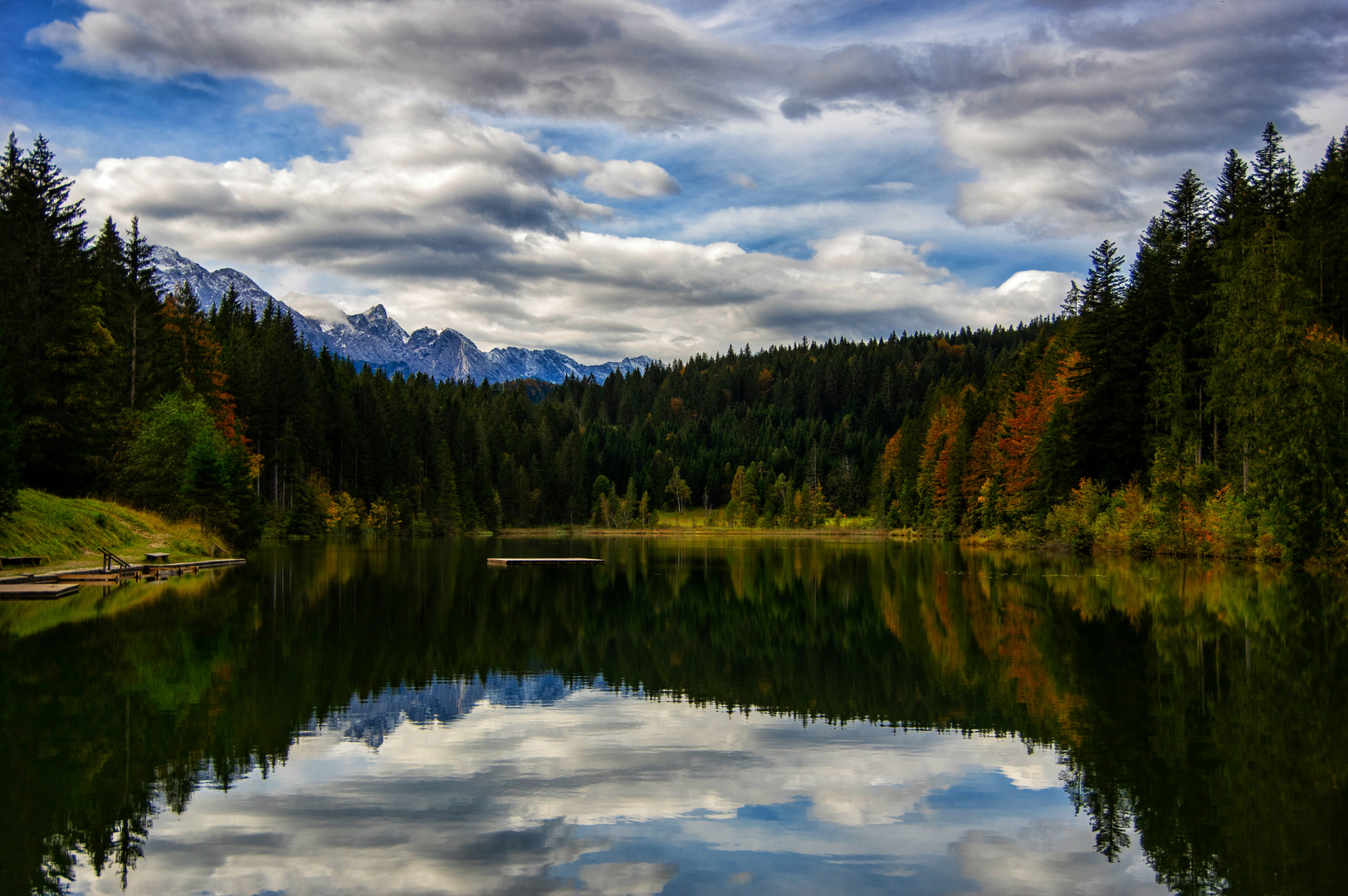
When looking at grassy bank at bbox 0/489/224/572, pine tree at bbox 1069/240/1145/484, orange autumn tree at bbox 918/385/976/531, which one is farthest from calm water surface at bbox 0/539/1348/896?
orange autumn tree at bbox 918/385/976/531

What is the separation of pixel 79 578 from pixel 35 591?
557 cm

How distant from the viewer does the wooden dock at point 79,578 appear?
3086cm

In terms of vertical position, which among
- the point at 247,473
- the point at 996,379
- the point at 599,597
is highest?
the point at 996,379

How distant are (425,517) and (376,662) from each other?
4166 inches

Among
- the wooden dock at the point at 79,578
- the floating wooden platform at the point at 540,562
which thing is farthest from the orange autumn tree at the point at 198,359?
the floating wooden platform at the point at 540,562

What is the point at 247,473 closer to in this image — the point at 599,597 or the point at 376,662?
the point at 599,597

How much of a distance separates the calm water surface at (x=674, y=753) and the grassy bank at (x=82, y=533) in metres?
14.0

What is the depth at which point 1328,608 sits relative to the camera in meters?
27.4

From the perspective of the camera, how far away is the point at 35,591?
101 ft

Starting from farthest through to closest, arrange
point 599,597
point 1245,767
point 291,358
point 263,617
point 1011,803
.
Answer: point 291,358 < point 599,597 < point 263,617 < point 1245,767 < point 1011,803

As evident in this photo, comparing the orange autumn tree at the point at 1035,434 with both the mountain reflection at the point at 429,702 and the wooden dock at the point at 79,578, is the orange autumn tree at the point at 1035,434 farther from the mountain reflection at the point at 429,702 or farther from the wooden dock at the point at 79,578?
the mountain reflection at the point at 429,702

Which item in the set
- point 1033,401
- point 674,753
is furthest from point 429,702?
point 1033,401

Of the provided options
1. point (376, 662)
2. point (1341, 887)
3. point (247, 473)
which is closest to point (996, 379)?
point (247, 473)

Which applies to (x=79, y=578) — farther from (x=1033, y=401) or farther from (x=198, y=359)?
(x=1033, y=401)
